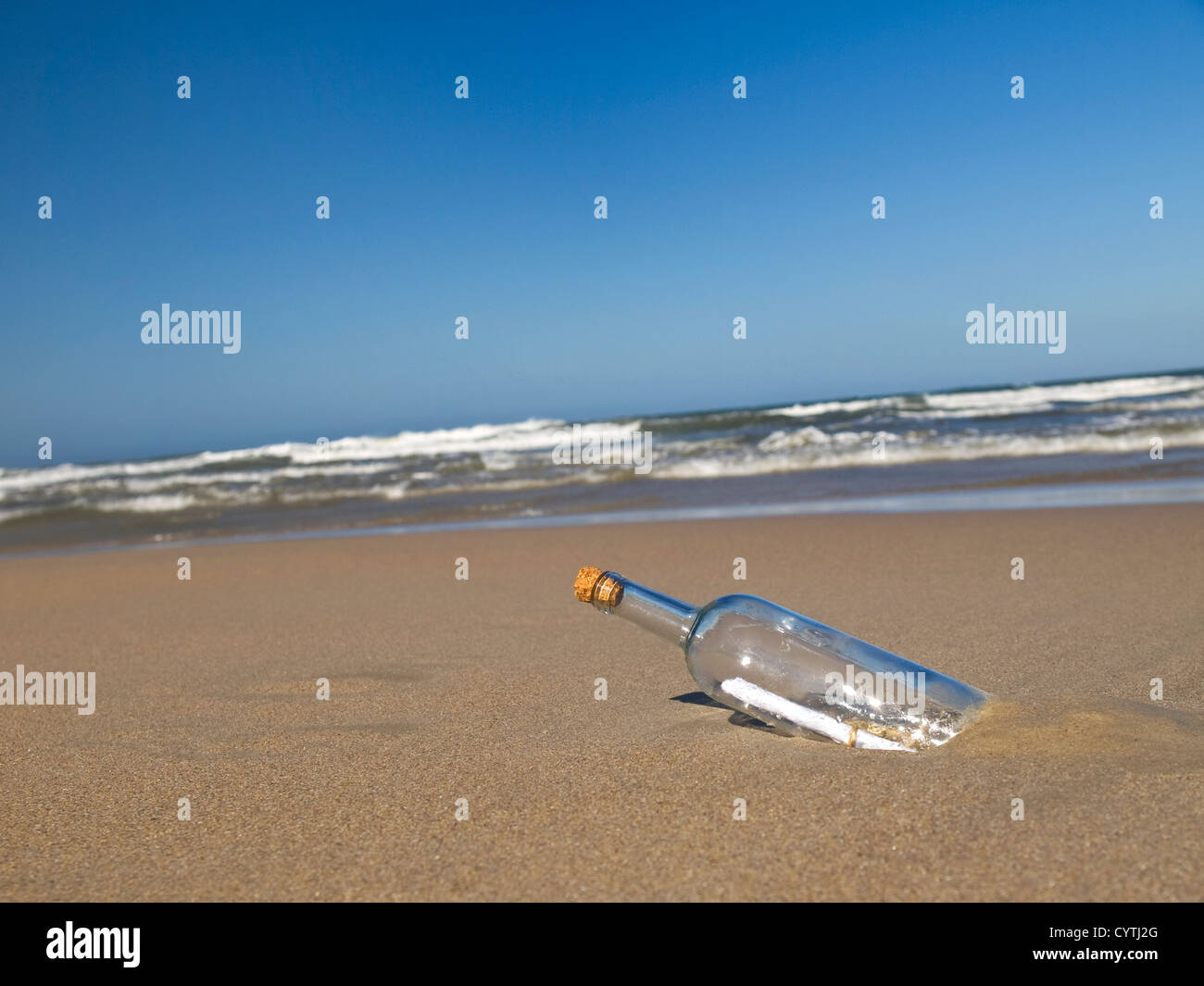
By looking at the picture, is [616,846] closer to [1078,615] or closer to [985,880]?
[985,880]

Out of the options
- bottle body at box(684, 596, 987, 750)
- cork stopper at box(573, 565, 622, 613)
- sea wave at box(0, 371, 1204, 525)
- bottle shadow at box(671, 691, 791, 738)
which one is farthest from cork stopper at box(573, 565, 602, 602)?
sea wave at box(0, 371, 1204, 525)

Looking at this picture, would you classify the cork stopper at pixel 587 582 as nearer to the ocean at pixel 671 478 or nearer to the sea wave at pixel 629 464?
the ocean at pixel 671 478

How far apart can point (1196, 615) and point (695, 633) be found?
83.4 inches

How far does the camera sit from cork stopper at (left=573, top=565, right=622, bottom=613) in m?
1.76

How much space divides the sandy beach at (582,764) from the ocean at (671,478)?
512 cm

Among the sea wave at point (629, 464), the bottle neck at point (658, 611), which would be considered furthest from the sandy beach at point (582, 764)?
the sea wave at point (629, 464)

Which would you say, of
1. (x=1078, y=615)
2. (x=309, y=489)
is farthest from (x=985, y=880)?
(x=309, y=489)

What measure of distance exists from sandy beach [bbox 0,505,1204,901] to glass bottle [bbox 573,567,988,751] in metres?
0.07

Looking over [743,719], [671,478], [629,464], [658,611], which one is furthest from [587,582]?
[629,464]

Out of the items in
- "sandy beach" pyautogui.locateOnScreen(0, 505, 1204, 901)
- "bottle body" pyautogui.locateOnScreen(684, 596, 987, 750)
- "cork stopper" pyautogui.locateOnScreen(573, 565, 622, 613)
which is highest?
"cork stopper" pyautogui.locateOnScreen(573, 565, 622, 613)

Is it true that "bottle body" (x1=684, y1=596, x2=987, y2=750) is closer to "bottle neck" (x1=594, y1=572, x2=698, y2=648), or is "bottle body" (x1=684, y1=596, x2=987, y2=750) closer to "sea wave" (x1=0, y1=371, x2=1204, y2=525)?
"bottle neck" (x1=594, y1=572, x2=698, y2=648)

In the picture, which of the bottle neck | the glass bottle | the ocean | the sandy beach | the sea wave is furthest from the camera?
the sea wave
